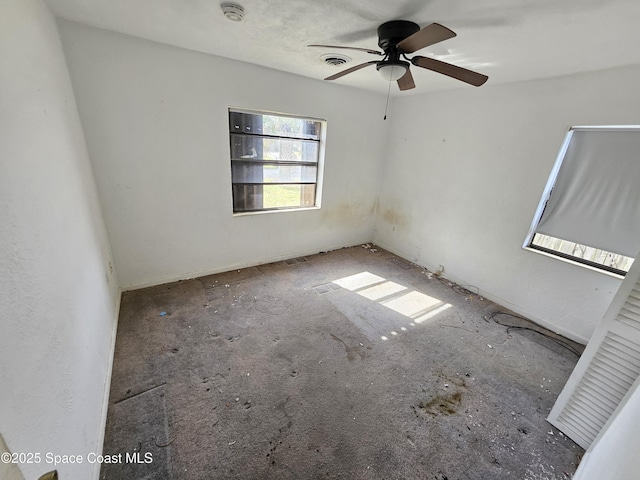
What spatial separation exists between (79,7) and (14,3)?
2.45 feet

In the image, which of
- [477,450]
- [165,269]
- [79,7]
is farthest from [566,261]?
[79,7]

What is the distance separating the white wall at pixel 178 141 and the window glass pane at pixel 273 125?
138mm

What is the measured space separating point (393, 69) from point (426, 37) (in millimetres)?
393

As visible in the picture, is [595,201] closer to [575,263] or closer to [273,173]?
[575,263]

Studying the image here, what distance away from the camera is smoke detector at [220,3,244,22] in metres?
1.61

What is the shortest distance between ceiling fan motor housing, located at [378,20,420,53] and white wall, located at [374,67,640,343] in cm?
173

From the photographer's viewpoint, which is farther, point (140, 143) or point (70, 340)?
point (140, 143)

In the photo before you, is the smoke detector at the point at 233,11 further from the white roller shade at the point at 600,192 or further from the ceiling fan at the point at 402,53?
the white roller shade at the point at 600,192

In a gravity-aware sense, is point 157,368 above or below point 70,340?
below

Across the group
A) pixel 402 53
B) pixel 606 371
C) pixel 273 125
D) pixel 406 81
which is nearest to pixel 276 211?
pixel 273 125

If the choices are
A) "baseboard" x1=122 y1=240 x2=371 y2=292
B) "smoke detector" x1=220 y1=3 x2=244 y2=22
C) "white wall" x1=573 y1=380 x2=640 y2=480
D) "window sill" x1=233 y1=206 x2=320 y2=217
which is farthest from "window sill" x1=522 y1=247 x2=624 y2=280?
"smoke detector" x1=220 y1=3 x2=244 y2=22

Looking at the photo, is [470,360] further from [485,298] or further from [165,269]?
[165,269]

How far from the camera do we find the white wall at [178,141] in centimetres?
225

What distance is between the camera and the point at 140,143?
2488 millimetres
